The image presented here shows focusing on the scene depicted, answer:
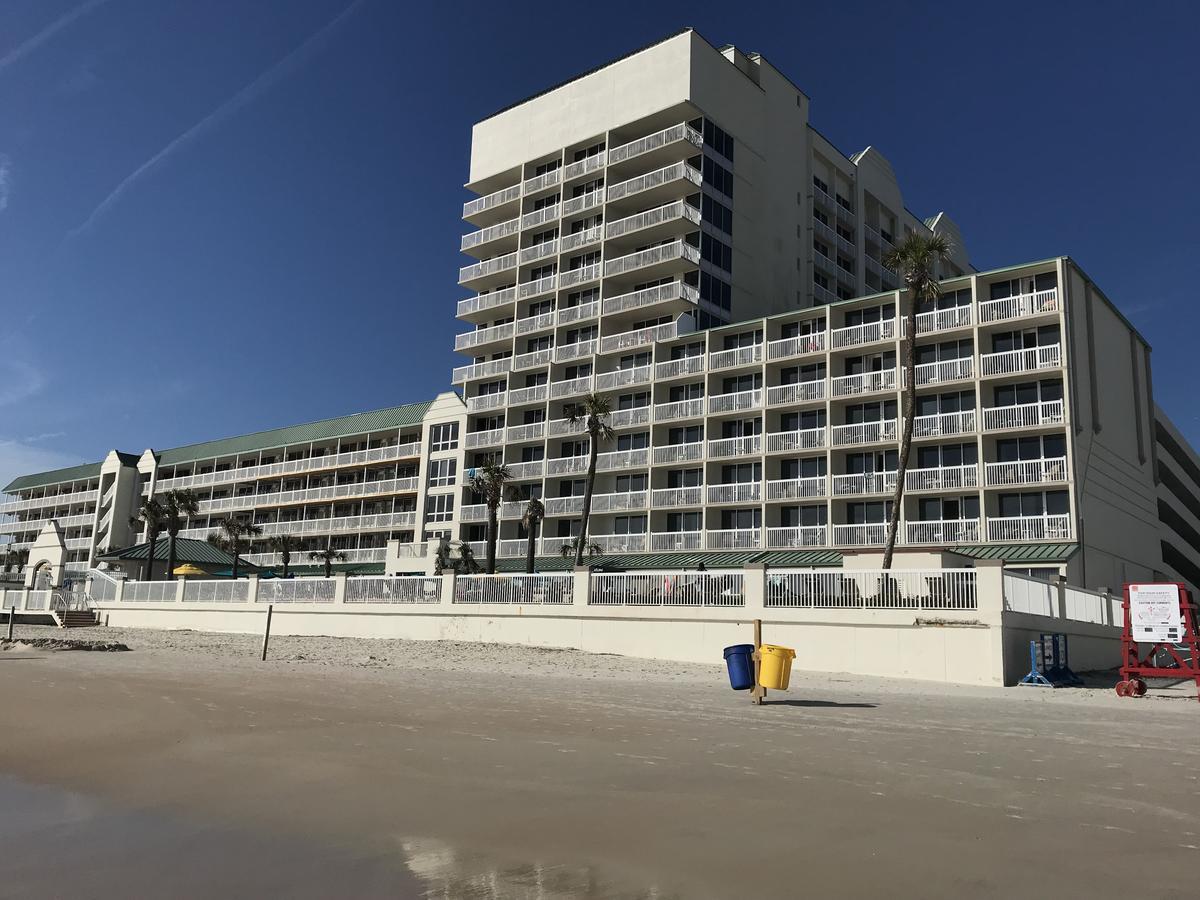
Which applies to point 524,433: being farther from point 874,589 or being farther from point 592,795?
point 592,795

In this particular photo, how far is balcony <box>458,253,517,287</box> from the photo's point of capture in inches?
2475

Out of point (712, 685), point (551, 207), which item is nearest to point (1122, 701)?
point (712, 685)

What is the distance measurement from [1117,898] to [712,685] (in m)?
15.5

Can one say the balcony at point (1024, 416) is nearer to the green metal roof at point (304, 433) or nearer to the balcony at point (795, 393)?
the balcony at point (795, 393)

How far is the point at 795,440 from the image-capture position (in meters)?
47.5

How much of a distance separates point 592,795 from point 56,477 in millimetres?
110004

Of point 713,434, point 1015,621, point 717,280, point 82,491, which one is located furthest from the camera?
point 82,491

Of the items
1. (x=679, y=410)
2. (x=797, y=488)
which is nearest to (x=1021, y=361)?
(x=797, y=488)

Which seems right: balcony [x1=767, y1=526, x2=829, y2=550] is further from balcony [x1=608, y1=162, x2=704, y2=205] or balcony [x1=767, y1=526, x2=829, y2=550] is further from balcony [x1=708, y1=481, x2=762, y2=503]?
balcony [x1=608, y1=162, x2=704, y2=205]

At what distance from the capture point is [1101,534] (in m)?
40.9

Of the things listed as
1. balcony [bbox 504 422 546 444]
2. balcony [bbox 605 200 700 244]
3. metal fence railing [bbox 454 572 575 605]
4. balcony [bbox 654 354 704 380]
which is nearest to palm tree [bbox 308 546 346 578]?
balcony [bbox 504 422 546 444]

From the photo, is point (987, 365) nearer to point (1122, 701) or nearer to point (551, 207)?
point (1122, 701)

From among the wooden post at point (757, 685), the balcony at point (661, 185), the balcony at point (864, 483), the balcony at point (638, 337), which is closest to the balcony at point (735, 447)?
the balcony at point (864, 483)

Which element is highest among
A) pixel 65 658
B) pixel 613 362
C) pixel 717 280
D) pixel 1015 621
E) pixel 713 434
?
pixel 717 280
